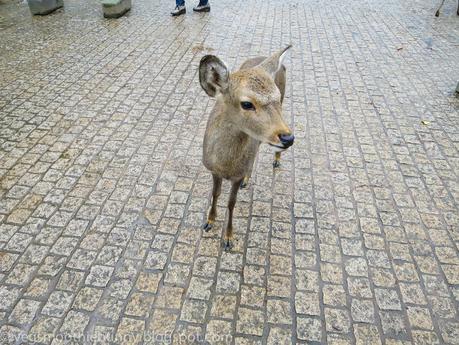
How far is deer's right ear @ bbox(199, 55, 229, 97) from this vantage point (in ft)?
11.0

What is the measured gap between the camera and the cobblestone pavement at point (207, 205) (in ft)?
12.0

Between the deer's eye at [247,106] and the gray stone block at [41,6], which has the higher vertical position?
the deer's eye at [247,106]

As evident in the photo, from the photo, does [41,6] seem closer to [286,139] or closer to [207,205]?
[207,205]

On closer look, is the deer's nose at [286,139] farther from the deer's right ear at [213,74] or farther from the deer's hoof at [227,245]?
the deer's hoof at [227,245]

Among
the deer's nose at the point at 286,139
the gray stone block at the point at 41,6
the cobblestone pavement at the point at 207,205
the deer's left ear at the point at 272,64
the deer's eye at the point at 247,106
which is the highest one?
the deer's left ear at the point at 272,64

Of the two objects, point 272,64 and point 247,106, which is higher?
point 272,64

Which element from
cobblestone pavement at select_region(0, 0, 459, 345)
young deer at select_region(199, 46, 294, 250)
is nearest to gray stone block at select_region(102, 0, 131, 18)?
cobblestone pavement at select_region(0, 0, 459, 345)

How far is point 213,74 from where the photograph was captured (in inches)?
138

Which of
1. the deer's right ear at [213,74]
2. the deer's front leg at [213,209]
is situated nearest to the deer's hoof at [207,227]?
the deer's front leg at [213,209]

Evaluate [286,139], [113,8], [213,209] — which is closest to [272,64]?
[286,139]

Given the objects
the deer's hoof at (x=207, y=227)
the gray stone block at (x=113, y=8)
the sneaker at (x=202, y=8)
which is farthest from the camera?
the sneaker at (x=202, y=8)

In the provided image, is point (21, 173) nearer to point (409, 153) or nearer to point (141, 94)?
point (141, 94)

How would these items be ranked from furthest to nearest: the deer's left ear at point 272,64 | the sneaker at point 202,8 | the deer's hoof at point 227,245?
the sneaker at point 202,8
the deer's hoof at point 227,245
the deer's left ear at point 272,64

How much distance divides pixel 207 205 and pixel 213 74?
6.69 ft
